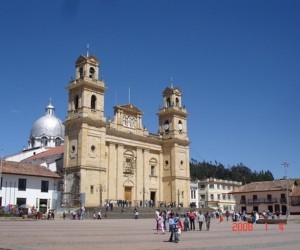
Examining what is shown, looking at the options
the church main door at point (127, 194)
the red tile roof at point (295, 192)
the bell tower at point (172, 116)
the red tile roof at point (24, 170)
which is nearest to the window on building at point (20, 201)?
the red tile roof at point (24, 170)

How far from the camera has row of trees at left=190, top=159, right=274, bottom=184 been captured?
121812 millimetres

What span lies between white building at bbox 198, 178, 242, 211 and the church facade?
32663mm

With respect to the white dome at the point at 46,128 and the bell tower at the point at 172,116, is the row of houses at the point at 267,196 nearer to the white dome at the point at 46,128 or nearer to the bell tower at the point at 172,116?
the bell tower at the point at 172,116

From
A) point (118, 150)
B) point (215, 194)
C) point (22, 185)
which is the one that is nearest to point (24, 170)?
point (22, 185)

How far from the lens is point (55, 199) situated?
5244 centimetres

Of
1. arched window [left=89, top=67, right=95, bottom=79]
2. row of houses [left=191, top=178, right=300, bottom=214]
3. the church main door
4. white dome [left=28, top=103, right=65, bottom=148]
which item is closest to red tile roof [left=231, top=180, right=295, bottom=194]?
row of houses [left=191, top=178, right=300, bottom=214]

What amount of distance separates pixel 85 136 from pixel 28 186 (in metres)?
9.31

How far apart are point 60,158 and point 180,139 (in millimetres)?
19611

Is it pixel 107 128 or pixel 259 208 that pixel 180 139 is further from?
pixel 259 208

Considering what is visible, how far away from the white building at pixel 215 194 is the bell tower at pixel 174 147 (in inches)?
1247

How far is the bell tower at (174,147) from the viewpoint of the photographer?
6375 cm

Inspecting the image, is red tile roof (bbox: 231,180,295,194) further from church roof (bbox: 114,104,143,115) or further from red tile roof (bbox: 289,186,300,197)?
church roof (bbox: 114,104,143,115)

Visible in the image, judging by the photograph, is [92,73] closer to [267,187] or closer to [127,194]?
[127,194]

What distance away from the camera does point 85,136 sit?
171ft
